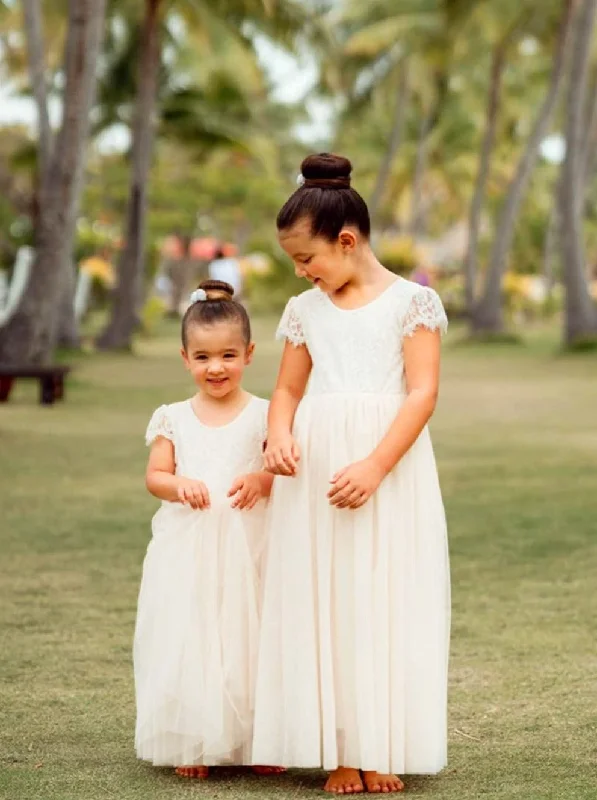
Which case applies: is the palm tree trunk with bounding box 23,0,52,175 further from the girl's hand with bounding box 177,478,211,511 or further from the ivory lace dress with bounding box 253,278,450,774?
the ivory lace dress with bounding box 253,278,450,774

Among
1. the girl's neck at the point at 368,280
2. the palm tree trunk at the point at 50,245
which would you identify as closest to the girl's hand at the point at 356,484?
the girl's neck at the point at 368,280

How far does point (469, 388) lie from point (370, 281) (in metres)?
15.3

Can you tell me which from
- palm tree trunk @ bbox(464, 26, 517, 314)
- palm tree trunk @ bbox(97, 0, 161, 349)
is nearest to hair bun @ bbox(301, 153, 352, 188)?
palm tree trunk @ bbox(97, 0, 161, 349)

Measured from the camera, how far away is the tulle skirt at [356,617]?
4.17m

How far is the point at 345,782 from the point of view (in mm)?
4234

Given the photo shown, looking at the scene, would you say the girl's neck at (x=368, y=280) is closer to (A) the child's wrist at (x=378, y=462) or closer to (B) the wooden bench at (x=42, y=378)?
(A) the child's wrist at (x=378, y=462)

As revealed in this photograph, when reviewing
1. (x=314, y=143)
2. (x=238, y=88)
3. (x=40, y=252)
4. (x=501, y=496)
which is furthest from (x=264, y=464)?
(x=314, y=143)

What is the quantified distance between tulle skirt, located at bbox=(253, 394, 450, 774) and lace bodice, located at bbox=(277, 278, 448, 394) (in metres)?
0.05

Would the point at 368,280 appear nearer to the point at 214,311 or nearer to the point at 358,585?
the point at 214,311

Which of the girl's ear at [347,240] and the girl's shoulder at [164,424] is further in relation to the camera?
the girl's shoulder at [164,424]

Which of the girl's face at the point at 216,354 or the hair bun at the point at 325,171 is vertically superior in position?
the hair bun at the point at 325,171

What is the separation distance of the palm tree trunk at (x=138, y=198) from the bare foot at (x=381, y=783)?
21977 millimetres

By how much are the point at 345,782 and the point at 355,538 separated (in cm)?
59

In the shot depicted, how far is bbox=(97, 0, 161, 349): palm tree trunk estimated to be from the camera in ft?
83.7
